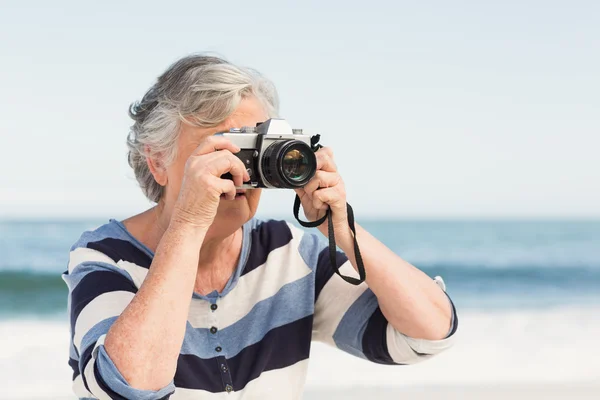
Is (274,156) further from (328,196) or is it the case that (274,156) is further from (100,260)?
(100,260)

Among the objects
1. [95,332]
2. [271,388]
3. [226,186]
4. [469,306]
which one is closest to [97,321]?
[95,332]

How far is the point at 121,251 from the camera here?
60.2 inches

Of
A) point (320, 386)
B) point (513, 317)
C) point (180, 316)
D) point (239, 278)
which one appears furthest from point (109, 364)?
point (513, 317)

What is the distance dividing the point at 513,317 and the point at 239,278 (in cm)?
520

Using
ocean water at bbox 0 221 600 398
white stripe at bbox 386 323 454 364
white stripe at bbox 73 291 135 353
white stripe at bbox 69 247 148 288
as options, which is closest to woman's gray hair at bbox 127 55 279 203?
white stripe at bbox 69 247 148 288

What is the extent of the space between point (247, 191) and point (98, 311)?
383 millimetres

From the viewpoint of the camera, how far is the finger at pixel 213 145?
1.38 meters

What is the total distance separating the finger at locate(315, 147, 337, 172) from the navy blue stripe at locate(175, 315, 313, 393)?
36cm

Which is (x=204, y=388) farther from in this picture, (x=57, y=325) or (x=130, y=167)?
(x=57, y=325)

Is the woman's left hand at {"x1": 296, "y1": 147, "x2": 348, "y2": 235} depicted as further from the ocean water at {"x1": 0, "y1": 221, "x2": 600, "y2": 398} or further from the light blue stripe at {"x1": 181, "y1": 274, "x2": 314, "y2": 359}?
the ocean water at {"x1": 0, "y1": 221, "x2": 600, "y2": 398}

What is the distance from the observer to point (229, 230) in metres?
1.53

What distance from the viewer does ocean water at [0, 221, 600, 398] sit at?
4.03m

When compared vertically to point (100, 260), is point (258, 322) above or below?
below

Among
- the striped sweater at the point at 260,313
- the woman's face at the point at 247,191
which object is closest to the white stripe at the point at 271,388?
the striped sweater at the point at 260,313
